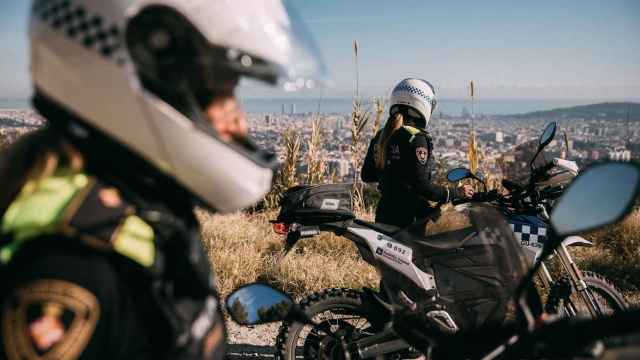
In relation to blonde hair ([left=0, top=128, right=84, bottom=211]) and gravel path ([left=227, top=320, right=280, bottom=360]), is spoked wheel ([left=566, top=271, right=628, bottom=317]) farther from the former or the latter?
blonde hair ([left=0, top=128, right=84, bottom=211])

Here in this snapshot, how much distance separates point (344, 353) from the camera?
263 centimetres

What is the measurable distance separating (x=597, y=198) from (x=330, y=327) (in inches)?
74.0

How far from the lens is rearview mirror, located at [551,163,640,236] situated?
3.65ft

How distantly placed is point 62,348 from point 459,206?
6.23ft

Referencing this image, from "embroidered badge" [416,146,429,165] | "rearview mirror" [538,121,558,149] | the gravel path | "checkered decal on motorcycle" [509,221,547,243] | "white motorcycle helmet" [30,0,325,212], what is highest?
"white motorcycle helmet" [30,0,325,212]

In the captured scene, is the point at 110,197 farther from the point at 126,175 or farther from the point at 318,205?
the point at 318,205

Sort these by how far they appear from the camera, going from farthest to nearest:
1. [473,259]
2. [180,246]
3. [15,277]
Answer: [473,259]
[180,246]
[15,277]

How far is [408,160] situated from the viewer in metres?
3.49

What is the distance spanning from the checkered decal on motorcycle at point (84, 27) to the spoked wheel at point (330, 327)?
197 centimetres

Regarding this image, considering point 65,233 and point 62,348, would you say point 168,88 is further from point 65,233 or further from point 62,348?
point 62,348

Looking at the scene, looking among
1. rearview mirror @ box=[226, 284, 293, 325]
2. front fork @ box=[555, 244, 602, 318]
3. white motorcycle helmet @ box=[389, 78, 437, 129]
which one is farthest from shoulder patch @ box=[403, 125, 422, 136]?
rearview mirror @ box=[226, 284, 293, 325]

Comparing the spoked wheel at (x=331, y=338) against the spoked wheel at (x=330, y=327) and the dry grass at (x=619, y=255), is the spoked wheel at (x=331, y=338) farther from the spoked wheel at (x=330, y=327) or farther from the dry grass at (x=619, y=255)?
the dry grass at (x=619, y=255)

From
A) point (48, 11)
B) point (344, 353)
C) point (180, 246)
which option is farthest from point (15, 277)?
point (344, 353)

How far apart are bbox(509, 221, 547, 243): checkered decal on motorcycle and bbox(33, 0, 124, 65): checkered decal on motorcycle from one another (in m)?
2.51
